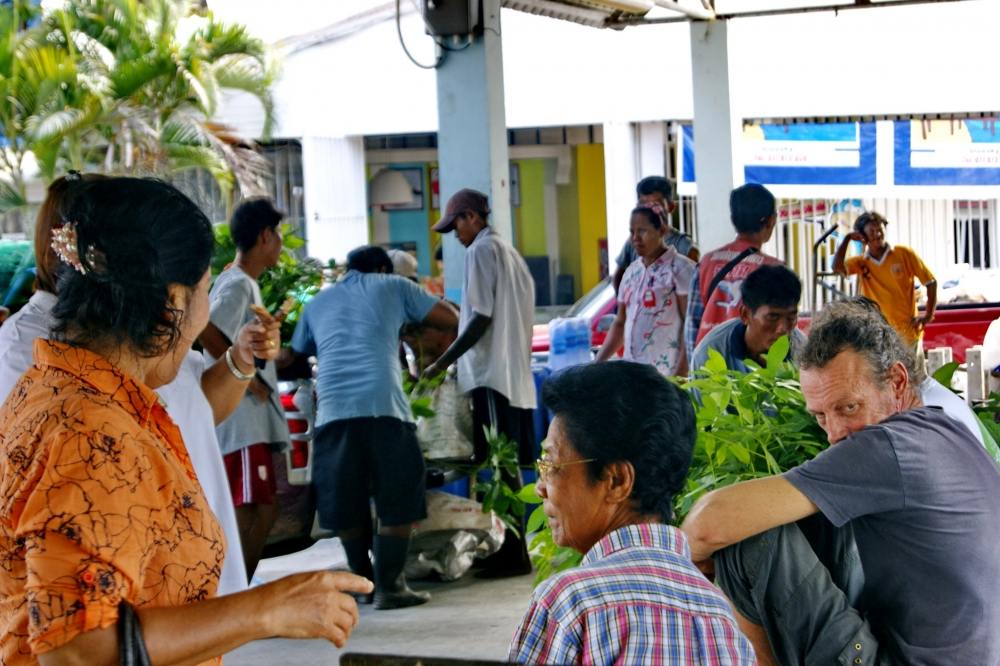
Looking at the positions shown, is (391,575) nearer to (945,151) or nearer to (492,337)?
(492,337)

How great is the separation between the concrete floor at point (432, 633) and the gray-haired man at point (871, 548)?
3.20 meters

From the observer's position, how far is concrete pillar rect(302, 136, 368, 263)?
21.0m

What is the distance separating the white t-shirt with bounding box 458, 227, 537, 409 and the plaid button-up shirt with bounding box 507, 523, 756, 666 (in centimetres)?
497

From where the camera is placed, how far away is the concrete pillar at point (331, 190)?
21.0 meters

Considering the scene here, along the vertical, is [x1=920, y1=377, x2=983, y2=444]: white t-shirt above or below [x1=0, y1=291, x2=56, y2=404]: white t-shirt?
below

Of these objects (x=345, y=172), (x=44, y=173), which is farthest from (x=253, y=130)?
(x=44, y=173)

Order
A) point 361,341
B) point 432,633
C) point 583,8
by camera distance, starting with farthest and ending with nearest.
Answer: point 583,8 → point 361,341 → point 432,633

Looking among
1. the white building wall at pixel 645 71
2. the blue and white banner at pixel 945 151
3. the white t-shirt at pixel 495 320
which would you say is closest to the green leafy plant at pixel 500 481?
the white t-shirt at pixel 495 320

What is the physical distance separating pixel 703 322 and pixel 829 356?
3505mm

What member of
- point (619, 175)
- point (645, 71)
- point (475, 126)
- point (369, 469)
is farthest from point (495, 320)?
point (619, 175)

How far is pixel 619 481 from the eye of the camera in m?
2.43

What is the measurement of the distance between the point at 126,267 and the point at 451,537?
5.05 metres

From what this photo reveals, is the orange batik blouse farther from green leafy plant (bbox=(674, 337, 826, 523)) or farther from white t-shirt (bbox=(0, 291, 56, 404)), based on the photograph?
green leafy plant (bbox=(674, 337, 826, 523))

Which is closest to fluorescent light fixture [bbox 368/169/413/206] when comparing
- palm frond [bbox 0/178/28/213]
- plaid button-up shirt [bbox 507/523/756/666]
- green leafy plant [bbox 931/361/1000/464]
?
palm frond [bbox 0/178/28/213]
